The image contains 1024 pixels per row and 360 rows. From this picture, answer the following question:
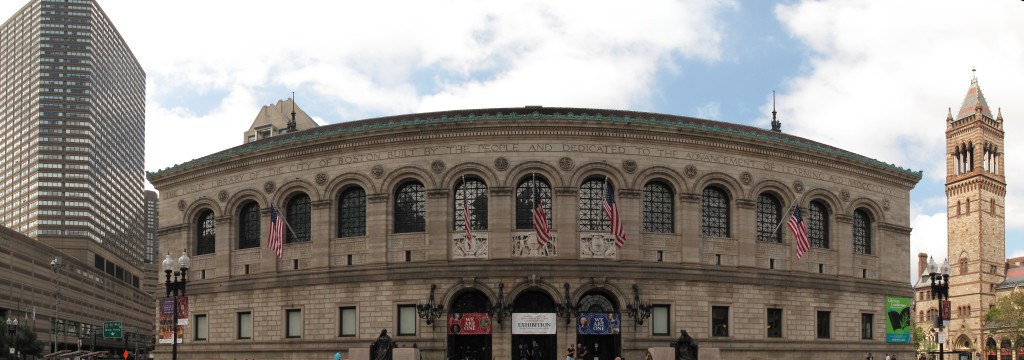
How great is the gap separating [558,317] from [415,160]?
10119 millimetres

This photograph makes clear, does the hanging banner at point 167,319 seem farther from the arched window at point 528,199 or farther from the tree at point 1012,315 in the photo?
the tree at point 1012,315

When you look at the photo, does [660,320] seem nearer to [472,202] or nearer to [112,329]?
[472,202]

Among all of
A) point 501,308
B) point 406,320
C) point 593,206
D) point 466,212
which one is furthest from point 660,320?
point 406,320

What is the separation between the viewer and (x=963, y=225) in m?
143

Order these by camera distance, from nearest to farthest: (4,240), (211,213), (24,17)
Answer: (211,213), (4,240), (24,17)

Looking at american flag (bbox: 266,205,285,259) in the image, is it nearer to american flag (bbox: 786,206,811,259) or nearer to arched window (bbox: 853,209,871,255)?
american flag (bbox: 786,206,811,259)

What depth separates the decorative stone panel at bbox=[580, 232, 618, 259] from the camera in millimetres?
45906

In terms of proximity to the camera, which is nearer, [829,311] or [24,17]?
[829,311]

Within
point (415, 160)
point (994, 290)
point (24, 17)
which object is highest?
point (24, 17)

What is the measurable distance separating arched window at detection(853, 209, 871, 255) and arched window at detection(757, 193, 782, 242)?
5547 mm

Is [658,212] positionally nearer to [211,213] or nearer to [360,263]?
[360,263]

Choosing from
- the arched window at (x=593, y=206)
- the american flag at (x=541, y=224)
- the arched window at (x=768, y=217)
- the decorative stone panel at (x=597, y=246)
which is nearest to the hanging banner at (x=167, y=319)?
the american flag at (x=541, y=224)

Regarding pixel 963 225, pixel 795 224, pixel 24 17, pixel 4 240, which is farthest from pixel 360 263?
pixel 24 17

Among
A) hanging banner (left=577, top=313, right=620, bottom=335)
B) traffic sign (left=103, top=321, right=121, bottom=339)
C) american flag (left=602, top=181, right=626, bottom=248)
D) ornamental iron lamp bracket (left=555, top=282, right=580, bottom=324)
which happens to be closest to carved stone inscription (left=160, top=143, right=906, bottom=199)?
american flag (left=602, top=181, right=626, bottom=248)
